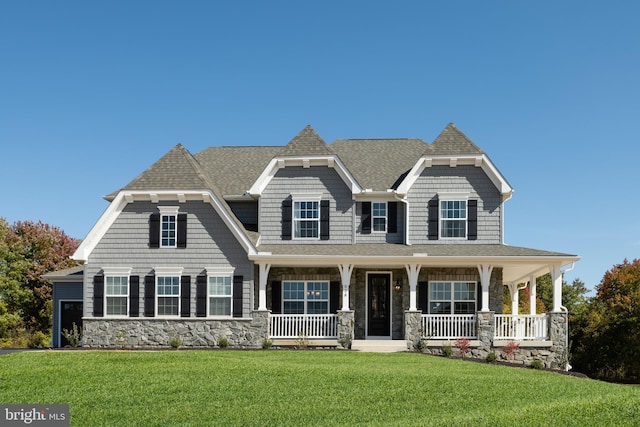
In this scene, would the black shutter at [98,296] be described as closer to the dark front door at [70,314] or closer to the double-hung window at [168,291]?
the double-hung window at [168,291]

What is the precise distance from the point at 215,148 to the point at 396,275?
9.94 m

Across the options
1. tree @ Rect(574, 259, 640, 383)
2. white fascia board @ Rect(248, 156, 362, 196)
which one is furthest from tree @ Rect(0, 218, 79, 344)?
tree @ Rect(574, 259, 640, 383)

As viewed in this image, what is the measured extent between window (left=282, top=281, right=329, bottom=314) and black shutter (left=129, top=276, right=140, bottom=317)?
4.93 metres

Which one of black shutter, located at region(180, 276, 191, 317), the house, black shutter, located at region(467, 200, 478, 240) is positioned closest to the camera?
the house

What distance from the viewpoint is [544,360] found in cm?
2259

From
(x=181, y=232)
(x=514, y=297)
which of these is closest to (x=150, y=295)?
(x=181, y=232)

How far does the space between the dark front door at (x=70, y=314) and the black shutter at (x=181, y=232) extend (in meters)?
5.60

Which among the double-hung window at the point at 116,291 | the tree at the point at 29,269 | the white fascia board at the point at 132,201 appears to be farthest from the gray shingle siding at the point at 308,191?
the tree at the point at 29,269

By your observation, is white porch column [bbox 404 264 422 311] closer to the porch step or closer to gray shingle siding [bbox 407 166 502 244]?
the porch step

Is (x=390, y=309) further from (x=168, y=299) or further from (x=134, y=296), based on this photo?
(x=134, y=296)

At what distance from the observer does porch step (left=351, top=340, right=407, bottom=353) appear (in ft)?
74.1

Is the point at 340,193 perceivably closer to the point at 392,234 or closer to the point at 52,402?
the point at 392,234

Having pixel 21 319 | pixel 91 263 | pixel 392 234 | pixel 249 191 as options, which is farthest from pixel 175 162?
pixel 21 319

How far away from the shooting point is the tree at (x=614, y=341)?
3027cm
